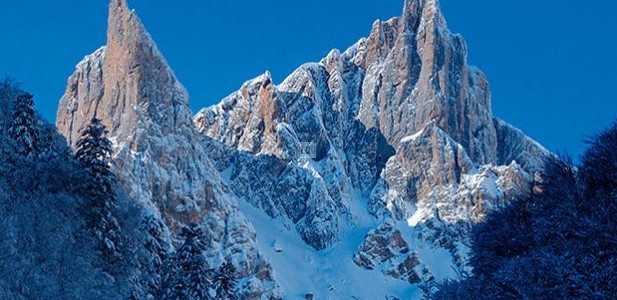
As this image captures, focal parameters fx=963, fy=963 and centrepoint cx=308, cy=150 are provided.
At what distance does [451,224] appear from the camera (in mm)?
197750

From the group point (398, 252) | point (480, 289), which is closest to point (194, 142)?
point (398, 252)

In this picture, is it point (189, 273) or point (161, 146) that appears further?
point (161, 146)

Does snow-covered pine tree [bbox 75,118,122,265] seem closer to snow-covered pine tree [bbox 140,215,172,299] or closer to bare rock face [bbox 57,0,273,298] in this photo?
snow-covered pine tree [bbox 140,215,172,299]

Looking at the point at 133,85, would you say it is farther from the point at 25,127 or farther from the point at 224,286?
the point at 25,127

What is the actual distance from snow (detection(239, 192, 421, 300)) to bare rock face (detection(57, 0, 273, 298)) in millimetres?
12690

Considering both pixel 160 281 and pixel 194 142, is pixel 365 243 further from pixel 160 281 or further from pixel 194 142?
pixel 160 281

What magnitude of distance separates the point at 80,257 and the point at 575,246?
1946cm

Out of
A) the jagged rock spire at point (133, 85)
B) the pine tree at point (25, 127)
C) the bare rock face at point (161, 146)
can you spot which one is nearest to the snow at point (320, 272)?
the bare rock face at point (161, 146)

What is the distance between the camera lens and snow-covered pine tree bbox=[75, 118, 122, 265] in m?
40.8

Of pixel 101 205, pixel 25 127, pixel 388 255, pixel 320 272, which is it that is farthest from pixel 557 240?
pixel 388 255

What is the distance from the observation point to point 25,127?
4256 cm

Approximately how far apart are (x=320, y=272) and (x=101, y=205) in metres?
148

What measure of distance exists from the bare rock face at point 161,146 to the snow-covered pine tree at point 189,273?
103 metres

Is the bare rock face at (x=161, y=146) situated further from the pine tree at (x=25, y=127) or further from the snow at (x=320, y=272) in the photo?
the pine tree at (x=25, y=127)
